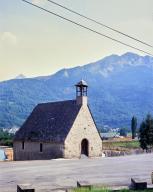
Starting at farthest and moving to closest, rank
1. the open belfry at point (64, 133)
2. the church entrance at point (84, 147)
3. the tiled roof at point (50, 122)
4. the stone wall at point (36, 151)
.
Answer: the church entrance at point (84, 147) → the tiled roof at point (50, 122) → the open belfry at point (64, 133) → the stone wall at point (36, 151)

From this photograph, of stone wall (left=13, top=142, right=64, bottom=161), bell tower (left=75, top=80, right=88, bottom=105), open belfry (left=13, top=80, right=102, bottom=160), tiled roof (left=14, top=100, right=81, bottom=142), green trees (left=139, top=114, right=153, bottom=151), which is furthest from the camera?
green trees (left=139, top=114, right=153, bottom=151)

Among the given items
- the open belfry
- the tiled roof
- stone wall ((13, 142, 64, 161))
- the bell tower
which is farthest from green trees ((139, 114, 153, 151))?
stone wall ((13, 142, 64, 161))

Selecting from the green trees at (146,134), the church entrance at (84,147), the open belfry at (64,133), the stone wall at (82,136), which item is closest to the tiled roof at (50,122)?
the open belfry at (64,133)

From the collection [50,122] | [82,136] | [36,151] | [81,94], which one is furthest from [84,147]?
[81,94]

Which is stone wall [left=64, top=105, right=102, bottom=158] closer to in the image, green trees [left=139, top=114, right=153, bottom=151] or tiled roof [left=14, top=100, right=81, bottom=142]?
tiled roof [left=14, top=100, right=81, bottom=142]

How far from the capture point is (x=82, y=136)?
5003 centimetres

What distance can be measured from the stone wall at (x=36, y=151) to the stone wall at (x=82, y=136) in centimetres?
124

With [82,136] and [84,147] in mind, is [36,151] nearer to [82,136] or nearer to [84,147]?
[84,147]

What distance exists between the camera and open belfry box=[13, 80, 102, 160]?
48.7m

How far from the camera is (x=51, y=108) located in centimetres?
5462

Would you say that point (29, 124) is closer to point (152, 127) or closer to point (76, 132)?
point (76, 132)

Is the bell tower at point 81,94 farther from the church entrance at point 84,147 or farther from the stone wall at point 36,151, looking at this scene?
the stone wall at point 36,151

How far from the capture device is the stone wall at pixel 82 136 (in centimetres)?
4847

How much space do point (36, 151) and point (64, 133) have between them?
5.25 metres
